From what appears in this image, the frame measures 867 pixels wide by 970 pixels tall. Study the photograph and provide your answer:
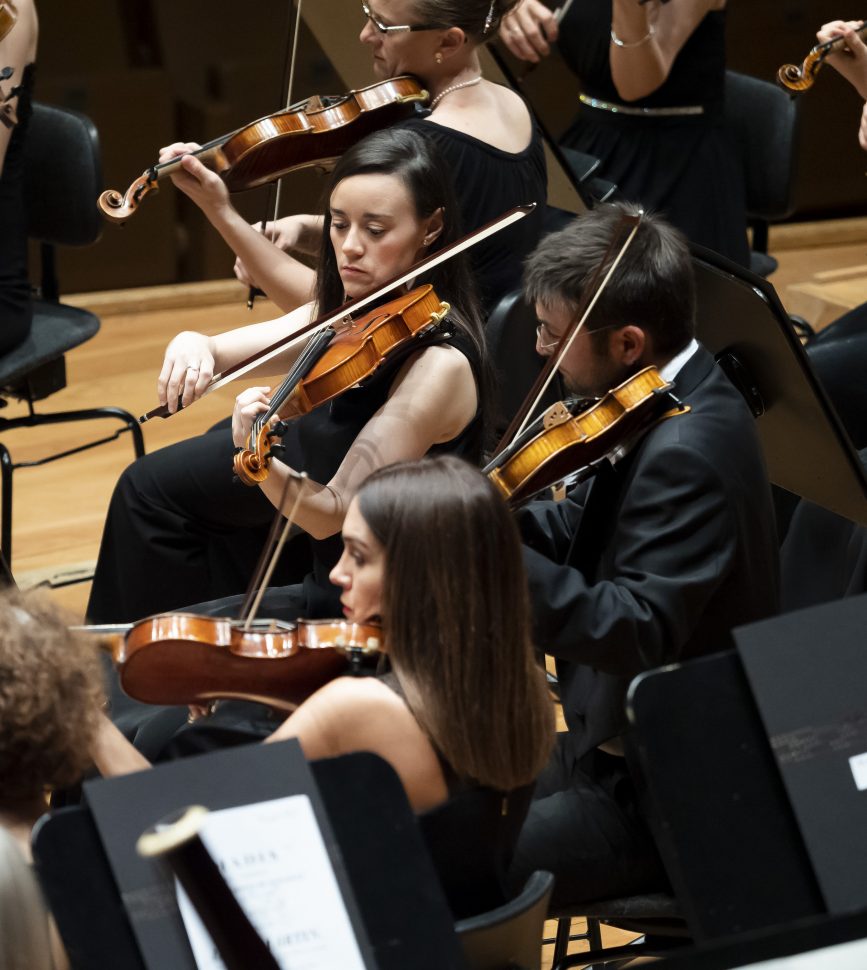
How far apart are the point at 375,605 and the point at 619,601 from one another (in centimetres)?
26

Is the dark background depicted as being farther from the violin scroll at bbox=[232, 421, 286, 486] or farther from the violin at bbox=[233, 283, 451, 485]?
the violin scroll at bbox=[232, 421, 286, 486]

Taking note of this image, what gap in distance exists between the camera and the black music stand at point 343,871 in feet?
3.26

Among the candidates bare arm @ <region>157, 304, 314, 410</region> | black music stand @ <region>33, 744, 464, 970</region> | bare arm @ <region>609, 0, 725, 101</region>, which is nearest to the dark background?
bare arm @ <region>609, 0, 725, 101</region>

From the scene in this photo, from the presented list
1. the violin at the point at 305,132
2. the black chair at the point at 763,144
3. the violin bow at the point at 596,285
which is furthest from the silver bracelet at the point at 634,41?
the violin bow at the point at 596,285

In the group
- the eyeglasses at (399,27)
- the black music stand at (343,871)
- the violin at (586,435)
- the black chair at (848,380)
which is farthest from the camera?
the black chair at (848,380)

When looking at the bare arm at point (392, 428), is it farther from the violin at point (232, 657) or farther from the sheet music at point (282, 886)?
the sheet music at point (282, 886)

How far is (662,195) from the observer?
285 cm

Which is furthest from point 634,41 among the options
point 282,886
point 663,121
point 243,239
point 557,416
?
point 282,886

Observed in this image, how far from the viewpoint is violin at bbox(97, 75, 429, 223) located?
2.24m

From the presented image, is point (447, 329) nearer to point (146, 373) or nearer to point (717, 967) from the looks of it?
point (717, 967)

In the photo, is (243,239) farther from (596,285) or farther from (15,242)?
(596,285)

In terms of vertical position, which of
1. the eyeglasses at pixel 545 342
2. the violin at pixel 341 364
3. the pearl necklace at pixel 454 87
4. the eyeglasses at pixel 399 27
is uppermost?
the eyeglasses at pixel 399 27

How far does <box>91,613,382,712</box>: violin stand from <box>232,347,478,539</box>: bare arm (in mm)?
367

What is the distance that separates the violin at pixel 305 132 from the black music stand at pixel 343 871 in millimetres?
1382
